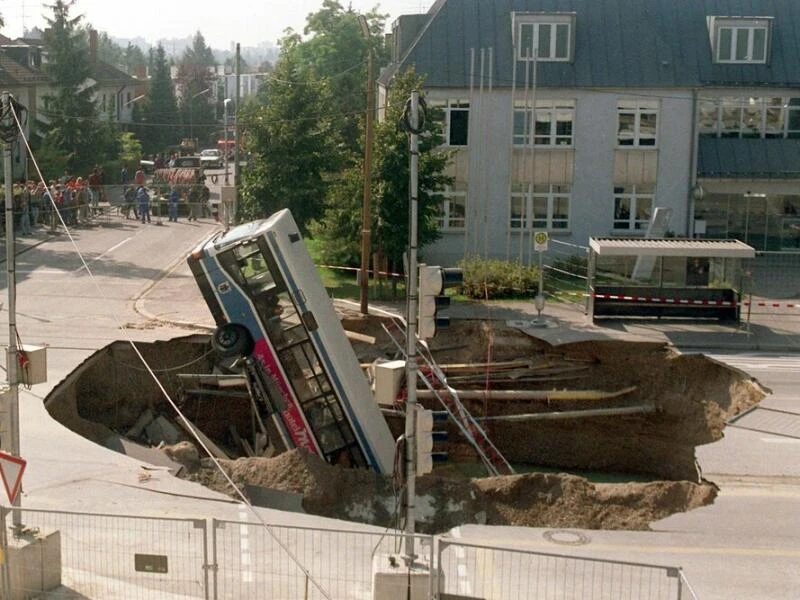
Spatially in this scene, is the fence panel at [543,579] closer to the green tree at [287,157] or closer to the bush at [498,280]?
the bush at [498,280]

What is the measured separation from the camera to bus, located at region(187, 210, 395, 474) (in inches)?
719

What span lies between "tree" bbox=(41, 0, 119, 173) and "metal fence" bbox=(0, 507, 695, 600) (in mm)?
43027

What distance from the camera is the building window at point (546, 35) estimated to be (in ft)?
133

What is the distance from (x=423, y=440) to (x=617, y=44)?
3136cm

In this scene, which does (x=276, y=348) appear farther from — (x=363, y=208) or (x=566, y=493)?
(x=363, y=208)

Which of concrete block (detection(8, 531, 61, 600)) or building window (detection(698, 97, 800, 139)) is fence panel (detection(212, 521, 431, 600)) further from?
building window (detection(698, 97, 800, 139))

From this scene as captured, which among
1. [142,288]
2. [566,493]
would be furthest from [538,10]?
[566,493]

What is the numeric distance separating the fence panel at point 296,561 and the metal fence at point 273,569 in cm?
1

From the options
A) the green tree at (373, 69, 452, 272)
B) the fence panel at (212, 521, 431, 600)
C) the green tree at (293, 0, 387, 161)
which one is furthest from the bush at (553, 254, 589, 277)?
the green tree at (293, 0, 387, 161)

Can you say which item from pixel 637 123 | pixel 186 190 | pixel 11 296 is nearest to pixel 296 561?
pixel 11 296

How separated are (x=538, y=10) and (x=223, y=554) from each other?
104ft

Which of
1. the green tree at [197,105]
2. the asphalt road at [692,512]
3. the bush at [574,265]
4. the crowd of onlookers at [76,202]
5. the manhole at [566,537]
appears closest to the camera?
the asphalt road at [692,512]

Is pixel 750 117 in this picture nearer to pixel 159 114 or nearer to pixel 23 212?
pixel 23 212

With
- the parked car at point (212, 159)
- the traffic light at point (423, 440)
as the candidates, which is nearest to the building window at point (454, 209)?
the traffic light at point (423, 440)
